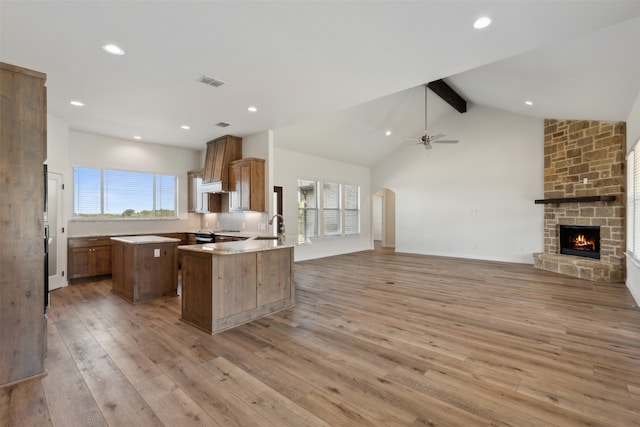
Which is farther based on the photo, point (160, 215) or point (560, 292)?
point (160, 215)

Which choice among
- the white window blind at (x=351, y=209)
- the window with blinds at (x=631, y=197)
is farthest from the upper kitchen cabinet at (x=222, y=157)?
the window with blinds at (x=631, y=197)

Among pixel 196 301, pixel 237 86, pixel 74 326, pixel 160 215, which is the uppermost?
pixel 237 86

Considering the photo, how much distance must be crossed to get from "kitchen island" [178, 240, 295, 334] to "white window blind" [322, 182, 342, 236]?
528cm

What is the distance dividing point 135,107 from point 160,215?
315 cm

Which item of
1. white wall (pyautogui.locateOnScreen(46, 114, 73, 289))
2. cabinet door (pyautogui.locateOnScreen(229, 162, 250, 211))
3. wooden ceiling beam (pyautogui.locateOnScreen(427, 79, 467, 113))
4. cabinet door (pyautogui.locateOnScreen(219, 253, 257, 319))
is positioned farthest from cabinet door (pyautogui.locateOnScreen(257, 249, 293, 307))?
wooden ceiling beam (pyautogui.locateOnScreen(427, 79, 467, 113))

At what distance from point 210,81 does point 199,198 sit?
4047 millimetres

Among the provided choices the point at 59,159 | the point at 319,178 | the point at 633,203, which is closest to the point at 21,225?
the point at 59,159

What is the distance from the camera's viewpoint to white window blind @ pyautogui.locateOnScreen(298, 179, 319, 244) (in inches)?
332

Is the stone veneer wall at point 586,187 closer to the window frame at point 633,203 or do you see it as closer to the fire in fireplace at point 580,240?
the fire in fireplace at point 580,240

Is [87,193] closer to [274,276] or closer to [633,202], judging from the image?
[274,276]

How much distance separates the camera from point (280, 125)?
223 inches

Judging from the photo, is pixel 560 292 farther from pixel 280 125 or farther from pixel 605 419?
pixel 280 125

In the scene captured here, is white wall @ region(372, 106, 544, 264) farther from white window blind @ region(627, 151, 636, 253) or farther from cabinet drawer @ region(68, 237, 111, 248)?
cabinet drawer @ region(68, 237, 111, 248)

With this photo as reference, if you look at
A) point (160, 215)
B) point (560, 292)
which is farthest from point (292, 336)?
point (160, 215)
